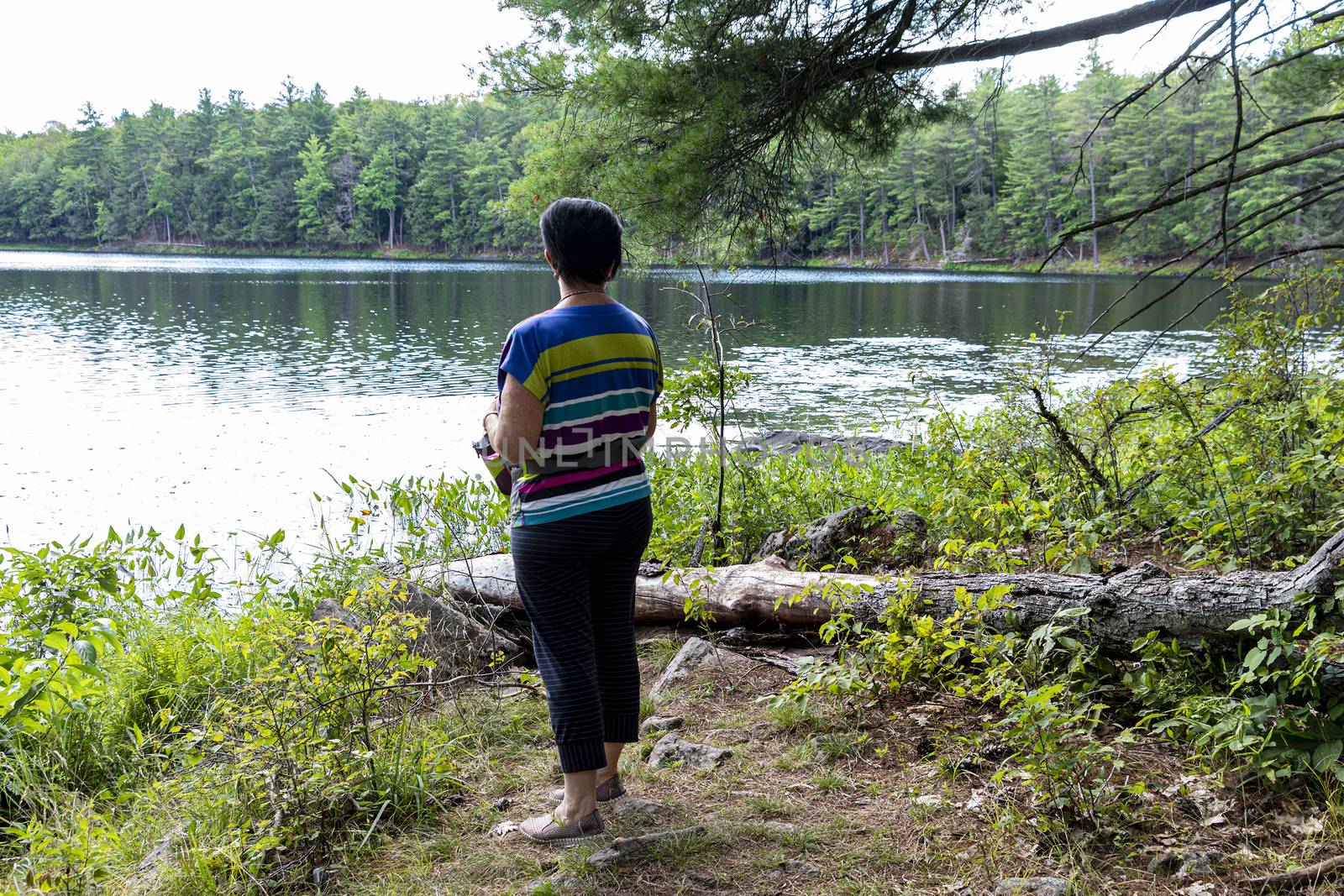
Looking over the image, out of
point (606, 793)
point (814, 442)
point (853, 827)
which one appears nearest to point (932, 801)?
point (853, 827)

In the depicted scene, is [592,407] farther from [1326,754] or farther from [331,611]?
[331,611]

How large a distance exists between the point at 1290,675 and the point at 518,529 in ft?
7.44

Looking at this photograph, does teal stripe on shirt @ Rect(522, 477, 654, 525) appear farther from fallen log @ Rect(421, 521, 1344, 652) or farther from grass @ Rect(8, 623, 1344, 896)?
fallen log @ Rect(421, 521, 1344, 652)

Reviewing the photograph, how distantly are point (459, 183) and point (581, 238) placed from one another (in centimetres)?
7840

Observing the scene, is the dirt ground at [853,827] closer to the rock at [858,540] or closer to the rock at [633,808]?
the rock at [633,808]

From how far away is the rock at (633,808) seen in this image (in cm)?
290

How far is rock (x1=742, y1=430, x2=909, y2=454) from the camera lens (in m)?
9.84

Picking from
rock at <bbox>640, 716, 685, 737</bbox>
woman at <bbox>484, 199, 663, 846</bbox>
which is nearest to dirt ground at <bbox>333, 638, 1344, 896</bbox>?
rock at <bbox>640, 716, 685, 737</bbox>

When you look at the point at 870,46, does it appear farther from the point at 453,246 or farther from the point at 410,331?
the point at 453,246

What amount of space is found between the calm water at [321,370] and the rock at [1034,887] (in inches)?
150

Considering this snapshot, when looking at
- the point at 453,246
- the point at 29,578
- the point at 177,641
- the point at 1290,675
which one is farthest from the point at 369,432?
the point at 453,246

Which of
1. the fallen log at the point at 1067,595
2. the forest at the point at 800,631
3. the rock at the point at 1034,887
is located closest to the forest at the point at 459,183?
the forest at the point at 800,631

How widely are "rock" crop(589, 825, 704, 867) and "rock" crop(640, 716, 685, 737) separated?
2.67 feet

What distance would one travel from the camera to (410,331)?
25672 millimetres
